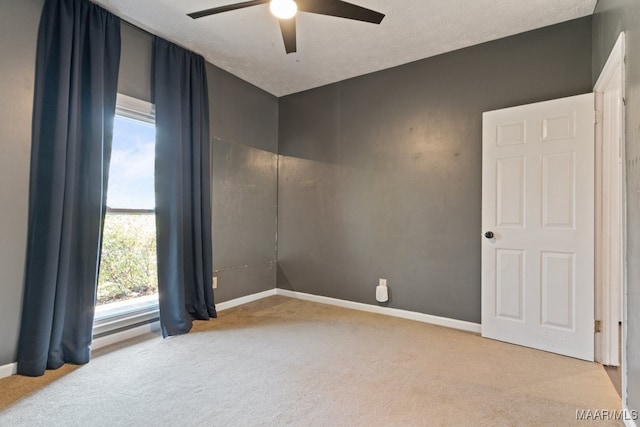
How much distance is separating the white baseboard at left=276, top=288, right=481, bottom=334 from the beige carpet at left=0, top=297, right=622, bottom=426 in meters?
0.17

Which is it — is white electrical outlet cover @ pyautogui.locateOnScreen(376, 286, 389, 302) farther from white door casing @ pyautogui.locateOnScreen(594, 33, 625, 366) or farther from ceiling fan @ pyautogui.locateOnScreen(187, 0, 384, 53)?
ceiling fan @ pyautogui.locateOnScreen(187, 0, 384, 53)

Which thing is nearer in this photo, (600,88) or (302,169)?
(600,88)

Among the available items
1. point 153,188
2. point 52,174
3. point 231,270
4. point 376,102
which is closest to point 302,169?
point 376,102

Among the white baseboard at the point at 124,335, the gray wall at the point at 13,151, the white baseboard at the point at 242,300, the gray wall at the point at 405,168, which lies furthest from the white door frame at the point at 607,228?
the gray wall at the point at 13,151

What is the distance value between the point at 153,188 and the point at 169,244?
573 millimetres

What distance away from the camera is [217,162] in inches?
142

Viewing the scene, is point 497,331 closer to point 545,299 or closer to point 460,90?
point 545,299

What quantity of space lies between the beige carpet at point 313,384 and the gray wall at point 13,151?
1.66 feet

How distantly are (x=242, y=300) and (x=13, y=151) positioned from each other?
2.57 m

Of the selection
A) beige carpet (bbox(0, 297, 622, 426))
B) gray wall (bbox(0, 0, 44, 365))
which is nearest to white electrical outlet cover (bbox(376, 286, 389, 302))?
beige carpet (bbox(0, 297, 622, 426))

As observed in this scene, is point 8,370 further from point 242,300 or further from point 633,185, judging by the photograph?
point 633,185

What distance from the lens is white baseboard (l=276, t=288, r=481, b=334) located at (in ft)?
10.0

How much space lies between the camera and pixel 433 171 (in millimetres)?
3275

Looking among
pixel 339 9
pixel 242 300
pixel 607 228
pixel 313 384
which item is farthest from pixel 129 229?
pixel 607 228
